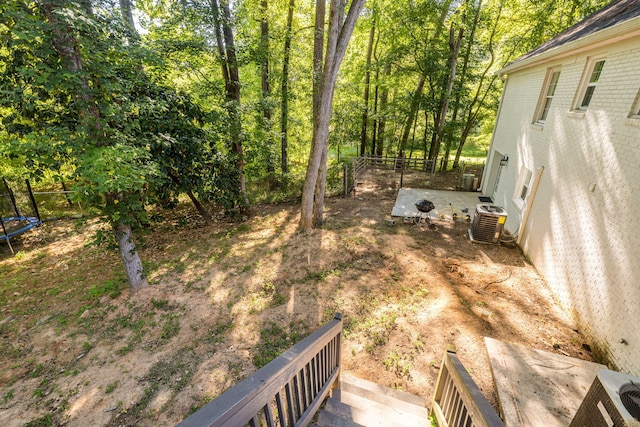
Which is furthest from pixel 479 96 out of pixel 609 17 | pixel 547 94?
pixel 609 17

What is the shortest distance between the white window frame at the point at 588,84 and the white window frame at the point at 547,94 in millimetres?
1188

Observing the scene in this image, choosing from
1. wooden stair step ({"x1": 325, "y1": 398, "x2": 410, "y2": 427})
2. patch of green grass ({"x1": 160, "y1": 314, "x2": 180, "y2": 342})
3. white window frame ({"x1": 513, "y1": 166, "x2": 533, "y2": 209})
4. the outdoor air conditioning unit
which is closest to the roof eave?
white window frame ({"x1": 513, "y1": 166, "x2": 533, "y2": 209})

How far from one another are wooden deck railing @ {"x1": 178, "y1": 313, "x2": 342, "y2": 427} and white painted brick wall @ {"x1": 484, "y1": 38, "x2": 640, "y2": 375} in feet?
13.4

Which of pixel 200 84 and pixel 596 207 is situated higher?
pixel 200 84

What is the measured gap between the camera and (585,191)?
495cm

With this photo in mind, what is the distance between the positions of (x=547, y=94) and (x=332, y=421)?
31.0 ft

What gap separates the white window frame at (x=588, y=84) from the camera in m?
5.55

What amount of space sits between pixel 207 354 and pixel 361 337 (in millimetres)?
2503

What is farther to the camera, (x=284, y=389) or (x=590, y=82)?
(x=590, y=82)

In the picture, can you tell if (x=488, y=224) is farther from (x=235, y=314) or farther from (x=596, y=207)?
(x=235, y=314)

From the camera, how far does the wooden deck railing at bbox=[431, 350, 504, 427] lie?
1673 mm

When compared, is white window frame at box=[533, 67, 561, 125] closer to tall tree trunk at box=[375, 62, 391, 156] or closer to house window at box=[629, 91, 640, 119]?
house window at box=[629, 91, 640, 119]

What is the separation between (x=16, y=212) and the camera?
9.34 meters

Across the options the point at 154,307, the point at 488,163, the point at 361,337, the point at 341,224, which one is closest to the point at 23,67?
the point at 154,307
